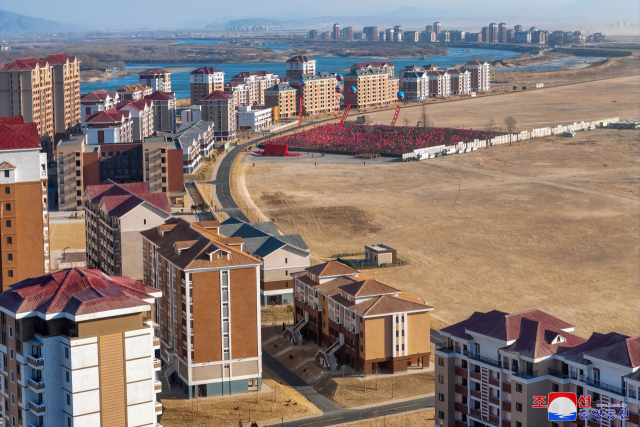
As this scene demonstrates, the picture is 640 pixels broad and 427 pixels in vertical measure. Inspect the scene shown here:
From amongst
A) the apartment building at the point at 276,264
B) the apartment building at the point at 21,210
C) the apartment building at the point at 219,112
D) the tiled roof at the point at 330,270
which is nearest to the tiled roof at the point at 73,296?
the apartment building at the point at 21,210

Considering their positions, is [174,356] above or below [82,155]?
below

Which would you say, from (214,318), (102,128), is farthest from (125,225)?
(102,128)

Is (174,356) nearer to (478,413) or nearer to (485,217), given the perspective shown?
(478,413)

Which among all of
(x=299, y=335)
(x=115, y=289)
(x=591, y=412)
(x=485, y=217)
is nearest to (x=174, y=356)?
(x=299, y=335)

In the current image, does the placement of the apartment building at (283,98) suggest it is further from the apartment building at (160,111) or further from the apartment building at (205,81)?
the apartment building at (160,111)

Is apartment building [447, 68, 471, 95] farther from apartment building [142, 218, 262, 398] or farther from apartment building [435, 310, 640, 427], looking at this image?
apartment building [435, 310, 640, 427]

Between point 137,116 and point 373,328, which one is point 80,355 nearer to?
point 373,328
